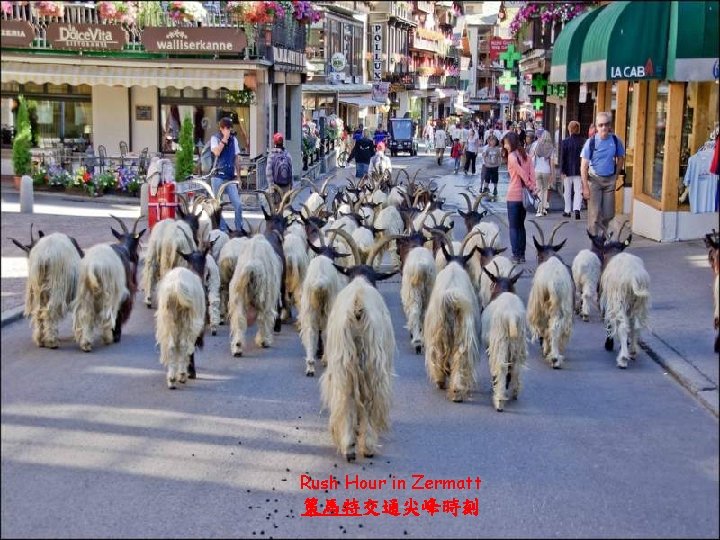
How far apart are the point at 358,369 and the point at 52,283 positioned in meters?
2.15

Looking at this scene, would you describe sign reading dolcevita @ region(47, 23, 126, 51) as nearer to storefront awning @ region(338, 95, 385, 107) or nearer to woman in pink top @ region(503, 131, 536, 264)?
woman in pink top @ region(503, 131, 536, 264)

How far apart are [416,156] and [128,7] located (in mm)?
47130

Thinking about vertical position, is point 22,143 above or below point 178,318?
above

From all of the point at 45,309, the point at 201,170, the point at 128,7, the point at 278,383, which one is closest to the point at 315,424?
the point at 278,383

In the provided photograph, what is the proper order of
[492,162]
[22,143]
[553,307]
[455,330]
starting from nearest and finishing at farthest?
[22,143] → [455,330] → [553,307] → [492,162]

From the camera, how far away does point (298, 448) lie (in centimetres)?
625

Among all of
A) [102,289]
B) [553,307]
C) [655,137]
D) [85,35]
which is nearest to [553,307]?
[553,307]

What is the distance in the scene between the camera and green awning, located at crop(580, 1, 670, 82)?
5.11 meters

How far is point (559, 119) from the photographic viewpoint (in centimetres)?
3089

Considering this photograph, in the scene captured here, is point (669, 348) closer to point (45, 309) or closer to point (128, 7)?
point (45, 309)

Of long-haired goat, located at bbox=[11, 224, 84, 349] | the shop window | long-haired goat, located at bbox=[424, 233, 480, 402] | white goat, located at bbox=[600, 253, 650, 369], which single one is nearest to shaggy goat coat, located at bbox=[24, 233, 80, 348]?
long-haired goat, located at bbox=[11, 224, 84, 349]

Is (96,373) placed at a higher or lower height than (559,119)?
lower

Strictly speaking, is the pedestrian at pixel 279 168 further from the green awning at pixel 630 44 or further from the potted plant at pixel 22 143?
the potted plant at pixel 22 143

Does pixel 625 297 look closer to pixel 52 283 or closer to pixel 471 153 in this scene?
pixel 52 283
